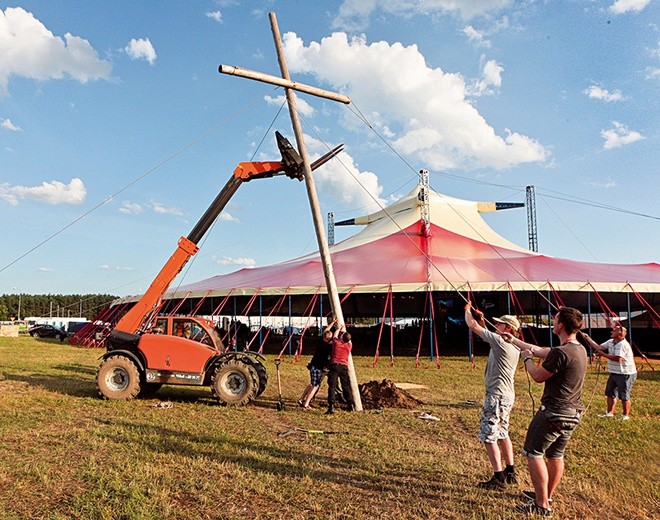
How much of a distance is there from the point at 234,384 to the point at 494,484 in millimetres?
5513

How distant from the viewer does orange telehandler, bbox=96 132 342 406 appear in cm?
952

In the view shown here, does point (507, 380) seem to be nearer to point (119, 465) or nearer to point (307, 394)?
point (119, 465)

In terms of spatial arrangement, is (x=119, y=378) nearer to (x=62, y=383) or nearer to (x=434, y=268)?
(x=62, y=383)

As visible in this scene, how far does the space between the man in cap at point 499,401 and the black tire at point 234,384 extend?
512 centimetres

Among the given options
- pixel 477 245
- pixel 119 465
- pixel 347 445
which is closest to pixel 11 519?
pixel 119 465

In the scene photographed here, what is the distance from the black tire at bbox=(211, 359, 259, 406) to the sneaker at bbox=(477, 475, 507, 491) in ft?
16.8

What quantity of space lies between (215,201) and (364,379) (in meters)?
6.47

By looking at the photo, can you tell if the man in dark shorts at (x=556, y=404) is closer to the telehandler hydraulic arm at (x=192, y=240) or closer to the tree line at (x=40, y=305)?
the telehandler hydraulic arm at (x=192, y=240)

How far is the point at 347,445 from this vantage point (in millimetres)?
6645

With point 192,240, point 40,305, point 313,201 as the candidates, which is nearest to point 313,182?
point 313,201

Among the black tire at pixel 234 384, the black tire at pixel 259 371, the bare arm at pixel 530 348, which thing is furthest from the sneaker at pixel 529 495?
the black tire at pixel 259 371

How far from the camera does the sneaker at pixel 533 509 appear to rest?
14.3 feet

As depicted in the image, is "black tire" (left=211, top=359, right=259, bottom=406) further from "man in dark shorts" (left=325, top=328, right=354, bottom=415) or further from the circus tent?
the circus tent

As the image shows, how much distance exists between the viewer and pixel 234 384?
9516mm
